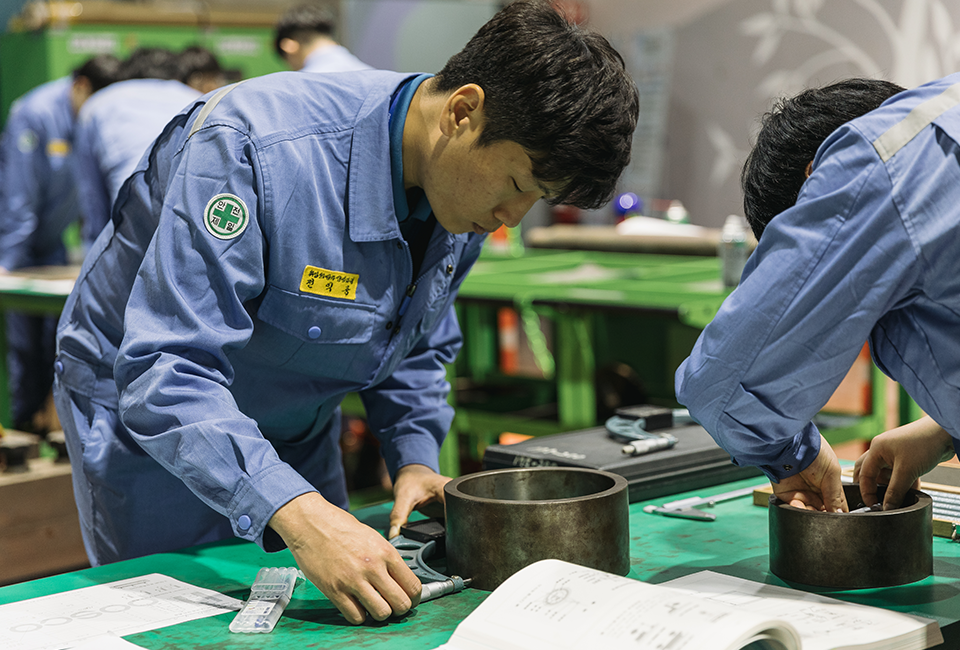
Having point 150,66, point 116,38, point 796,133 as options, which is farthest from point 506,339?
point 796,133

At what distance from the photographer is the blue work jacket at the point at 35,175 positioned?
4621mm

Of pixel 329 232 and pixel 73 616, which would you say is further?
pixel 329 232

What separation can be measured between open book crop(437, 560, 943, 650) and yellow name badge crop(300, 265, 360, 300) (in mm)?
450

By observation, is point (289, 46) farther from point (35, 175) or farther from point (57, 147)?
point (35, 175)

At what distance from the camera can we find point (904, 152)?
2.73ft

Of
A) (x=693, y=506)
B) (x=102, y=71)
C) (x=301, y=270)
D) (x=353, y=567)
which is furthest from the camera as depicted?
(x=102, y=71)

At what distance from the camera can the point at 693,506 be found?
131 cm

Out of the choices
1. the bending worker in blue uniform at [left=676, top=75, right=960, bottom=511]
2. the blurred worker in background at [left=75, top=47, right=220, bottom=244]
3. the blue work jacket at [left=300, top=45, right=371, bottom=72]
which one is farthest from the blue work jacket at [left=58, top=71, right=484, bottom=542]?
the blue work jacket at [left=300, top=45, right=371, bottom=72]

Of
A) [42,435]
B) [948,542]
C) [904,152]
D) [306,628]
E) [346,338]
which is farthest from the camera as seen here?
[42,435]

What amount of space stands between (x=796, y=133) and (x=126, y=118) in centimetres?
309

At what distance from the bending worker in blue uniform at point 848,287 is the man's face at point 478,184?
0.98 feet

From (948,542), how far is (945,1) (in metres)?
4.33

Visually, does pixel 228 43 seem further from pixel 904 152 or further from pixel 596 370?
pixel 904 152

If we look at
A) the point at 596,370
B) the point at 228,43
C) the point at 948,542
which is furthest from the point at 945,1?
the point at 948,542
